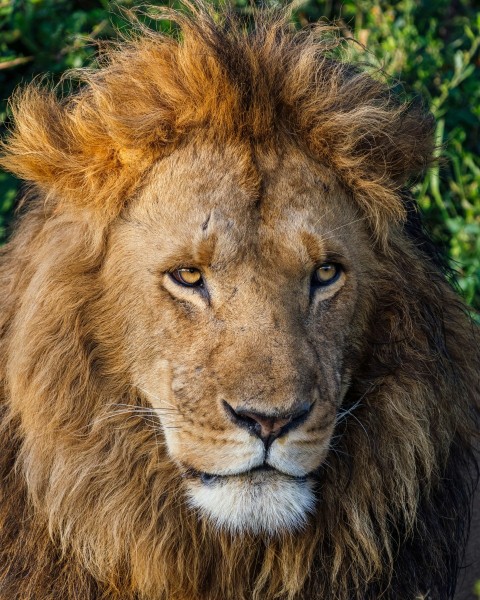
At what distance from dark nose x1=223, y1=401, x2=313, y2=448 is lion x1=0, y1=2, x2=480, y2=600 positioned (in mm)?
87

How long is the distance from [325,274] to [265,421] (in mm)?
564

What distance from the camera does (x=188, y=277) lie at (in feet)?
9.24

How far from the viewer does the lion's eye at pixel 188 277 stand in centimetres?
281

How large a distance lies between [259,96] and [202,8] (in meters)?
0.47

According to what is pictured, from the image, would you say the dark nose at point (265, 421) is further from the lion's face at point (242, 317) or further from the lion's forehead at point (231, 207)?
the lion's forehead at point (231, 207)

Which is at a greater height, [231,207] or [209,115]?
[209,115]

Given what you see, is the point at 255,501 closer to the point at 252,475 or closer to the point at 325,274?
the point at 252,475

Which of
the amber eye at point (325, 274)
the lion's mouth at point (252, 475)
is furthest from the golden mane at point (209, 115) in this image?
the lion's mouth at point (252, 475)

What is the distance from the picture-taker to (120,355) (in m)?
2.93

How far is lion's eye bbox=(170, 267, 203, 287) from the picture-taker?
9.22 feet

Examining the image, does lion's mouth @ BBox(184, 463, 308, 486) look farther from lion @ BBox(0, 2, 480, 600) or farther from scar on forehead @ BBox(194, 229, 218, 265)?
scar on forehead @ BBox(194, 229, 218, 265)

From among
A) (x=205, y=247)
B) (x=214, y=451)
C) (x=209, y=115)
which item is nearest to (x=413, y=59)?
(x=209, y=115)

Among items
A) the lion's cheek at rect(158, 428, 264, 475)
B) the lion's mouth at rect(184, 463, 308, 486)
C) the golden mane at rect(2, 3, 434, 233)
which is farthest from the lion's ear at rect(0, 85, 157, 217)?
the lion's mouth at rect(184, 463, 308, 486)

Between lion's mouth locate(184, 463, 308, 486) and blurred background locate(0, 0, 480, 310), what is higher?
blurred background locate(0, 0, 480, 310)
